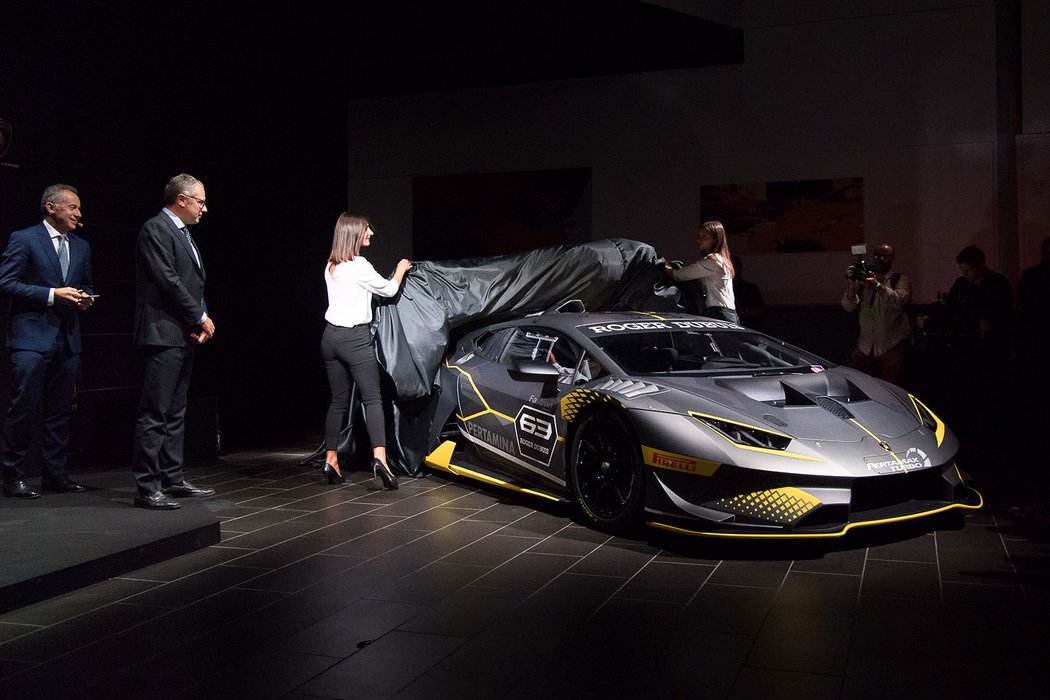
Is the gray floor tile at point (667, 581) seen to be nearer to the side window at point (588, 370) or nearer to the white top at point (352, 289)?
the side window at point (588, 370)

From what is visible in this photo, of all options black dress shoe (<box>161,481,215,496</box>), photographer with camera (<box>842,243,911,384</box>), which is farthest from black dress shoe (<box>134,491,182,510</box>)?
photographer with camera (<box>842,243,911,384</box>)

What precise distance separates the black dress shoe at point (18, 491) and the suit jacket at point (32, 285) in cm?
81

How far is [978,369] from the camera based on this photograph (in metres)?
8.33

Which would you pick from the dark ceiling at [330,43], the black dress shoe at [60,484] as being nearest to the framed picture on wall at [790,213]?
the dark ceiling at [330,43]

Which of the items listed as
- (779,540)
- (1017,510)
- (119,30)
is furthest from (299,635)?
(119,30)

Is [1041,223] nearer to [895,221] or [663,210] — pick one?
[895,221]

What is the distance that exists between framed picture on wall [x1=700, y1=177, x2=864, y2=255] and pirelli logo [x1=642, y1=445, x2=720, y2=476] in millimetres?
5910

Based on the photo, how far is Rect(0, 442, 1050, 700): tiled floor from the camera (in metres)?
3.06

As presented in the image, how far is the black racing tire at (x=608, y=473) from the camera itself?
491 cm

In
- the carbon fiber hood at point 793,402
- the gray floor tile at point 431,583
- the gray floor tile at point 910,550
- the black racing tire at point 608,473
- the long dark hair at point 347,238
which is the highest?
the long dark hair at point 347,238

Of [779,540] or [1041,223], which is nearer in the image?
[779,540]

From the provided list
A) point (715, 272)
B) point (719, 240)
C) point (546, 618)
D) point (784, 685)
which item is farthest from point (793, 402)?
point (719, 240)

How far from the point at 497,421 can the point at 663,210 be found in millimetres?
5326

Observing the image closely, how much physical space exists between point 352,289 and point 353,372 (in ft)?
1.84
